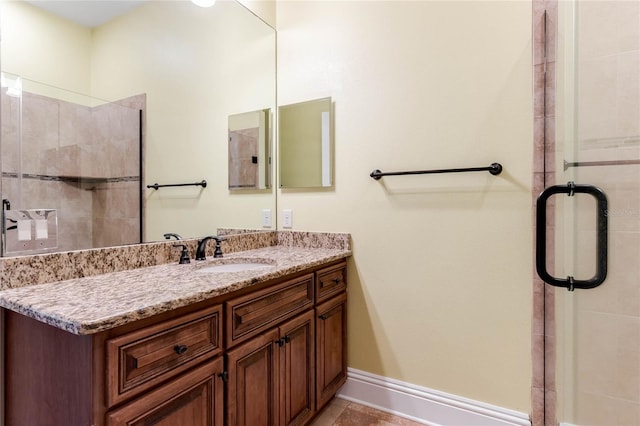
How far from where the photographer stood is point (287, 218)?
215 centimetres

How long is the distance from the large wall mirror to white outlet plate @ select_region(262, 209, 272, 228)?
0.03m

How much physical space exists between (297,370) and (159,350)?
0.75 meters

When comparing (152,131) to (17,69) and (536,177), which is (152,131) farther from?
(536,177)

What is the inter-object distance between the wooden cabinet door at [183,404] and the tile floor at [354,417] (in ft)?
2.82

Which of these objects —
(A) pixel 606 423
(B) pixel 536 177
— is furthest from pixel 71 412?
(B) pixel 536 177

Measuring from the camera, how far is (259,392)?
49.3 inches

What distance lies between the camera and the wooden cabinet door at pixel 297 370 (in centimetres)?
138

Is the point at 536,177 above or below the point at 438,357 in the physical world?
above

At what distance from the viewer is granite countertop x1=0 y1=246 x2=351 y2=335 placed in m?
0.78

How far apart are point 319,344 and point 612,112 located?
1.52 meters

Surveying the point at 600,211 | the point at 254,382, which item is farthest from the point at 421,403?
the point at 600,211

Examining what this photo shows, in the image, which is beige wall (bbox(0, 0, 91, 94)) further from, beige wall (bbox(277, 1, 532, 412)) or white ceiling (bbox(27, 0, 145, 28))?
beige wall (bbox(277, 1, 532, 412))

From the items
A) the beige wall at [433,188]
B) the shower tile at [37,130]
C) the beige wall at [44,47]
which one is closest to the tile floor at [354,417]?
the beige wall at [433,188]

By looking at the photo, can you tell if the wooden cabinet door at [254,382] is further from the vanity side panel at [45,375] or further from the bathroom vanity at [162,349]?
the vanity side panel at [45,375]
